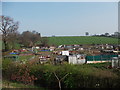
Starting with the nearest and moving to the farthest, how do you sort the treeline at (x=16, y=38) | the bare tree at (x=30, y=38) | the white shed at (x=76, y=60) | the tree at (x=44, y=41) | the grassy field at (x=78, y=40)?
the white shed at (x=76, y=60) → the treeline at (x=16, y=38) → the bare tree at (x=30, y=38) → the tree at (x=44, y=41) → the grassy field at (x=78, y=40)

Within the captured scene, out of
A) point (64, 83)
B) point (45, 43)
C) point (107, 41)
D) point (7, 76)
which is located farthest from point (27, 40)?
point (64, 83)

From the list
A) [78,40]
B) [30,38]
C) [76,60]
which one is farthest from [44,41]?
[76,60]

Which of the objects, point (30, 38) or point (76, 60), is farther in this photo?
point (30, 38)

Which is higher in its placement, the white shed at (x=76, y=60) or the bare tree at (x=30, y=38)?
the bare tree at (x=30, y=38)

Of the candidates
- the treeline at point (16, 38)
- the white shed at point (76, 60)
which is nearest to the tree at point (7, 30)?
→ the treeline at point (16, 38)

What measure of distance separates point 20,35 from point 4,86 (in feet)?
39.8

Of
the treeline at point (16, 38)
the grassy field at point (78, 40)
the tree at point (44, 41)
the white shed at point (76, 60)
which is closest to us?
the white shed at point (76, 60)

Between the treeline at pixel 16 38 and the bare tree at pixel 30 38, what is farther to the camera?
the bare tree at pixel 30 38

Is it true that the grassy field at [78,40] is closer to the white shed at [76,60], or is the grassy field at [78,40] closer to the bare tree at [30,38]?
the bare tree at [30,38]

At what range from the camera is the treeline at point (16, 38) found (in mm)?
12953

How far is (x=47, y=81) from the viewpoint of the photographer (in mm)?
3814

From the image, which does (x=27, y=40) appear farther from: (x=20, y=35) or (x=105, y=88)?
(x=105, y=88)

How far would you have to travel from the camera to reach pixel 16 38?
1452cm

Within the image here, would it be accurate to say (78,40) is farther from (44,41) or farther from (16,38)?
(16,38)
